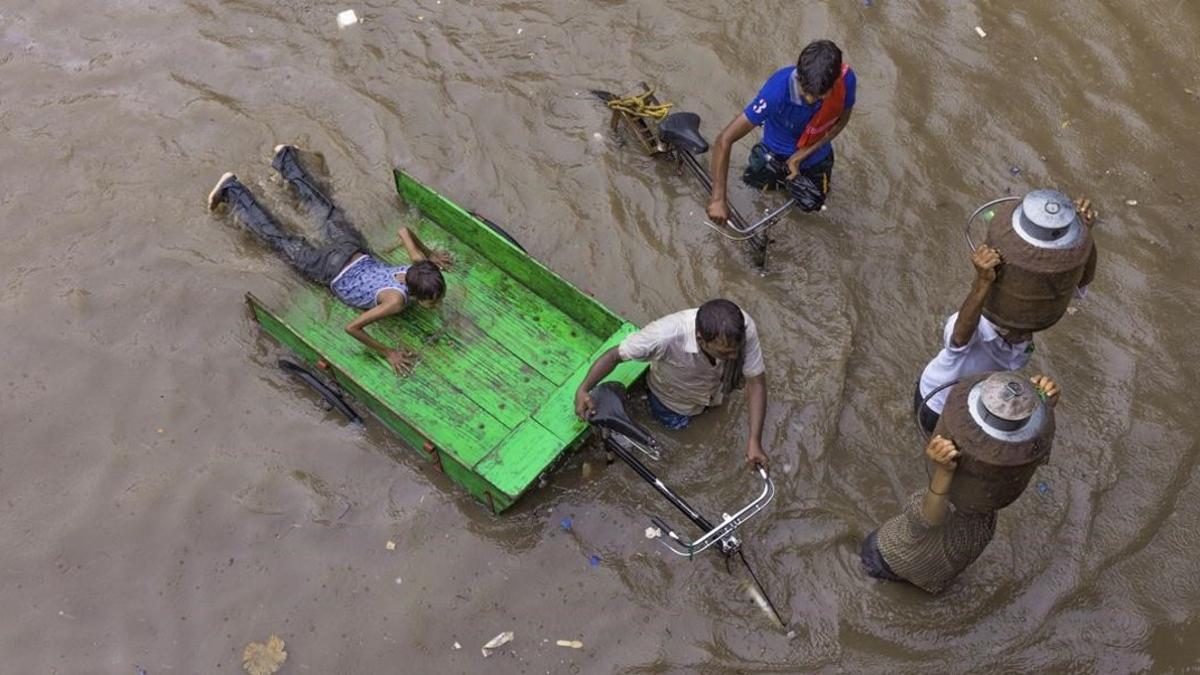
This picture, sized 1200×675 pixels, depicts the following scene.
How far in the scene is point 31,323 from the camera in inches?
231

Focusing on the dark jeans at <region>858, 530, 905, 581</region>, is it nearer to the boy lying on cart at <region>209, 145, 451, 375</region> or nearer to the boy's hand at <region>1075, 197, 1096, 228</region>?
the boy's hand at <region>1075, 197, 1096, 228</region>

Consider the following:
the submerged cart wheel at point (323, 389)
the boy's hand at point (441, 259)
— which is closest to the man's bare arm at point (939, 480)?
the submerged cart wheel at point (323, 389)

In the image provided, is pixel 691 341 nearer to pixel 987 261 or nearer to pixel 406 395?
pixel 987 261

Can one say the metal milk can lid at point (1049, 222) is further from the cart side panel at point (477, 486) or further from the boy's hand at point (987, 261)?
the cart side panel at point (477, 486)

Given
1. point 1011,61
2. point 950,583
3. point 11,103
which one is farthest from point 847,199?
point 11,103

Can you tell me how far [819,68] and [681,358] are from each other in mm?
1778

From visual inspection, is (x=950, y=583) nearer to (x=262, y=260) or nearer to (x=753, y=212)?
(x=753, y=212)

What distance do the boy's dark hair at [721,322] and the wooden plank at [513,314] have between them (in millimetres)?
1461

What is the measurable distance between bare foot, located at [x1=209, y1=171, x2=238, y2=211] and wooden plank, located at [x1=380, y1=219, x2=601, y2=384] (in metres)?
1.18

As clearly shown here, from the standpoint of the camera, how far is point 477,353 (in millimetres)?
5727

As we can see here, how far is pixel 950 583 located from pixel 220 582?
3.92 metres

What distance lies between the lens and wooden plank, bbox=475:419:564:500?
4.84 m

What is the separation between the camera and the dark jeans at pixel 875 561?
4688mm

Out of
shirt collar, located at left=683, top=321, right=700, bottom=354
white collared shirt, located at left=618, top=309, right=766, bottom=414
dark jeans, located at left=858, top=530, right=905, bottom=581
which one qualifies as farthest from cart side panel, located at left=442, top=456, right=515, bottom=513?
dark jeans, located at left=858, top=530, right=905, bottom=581
